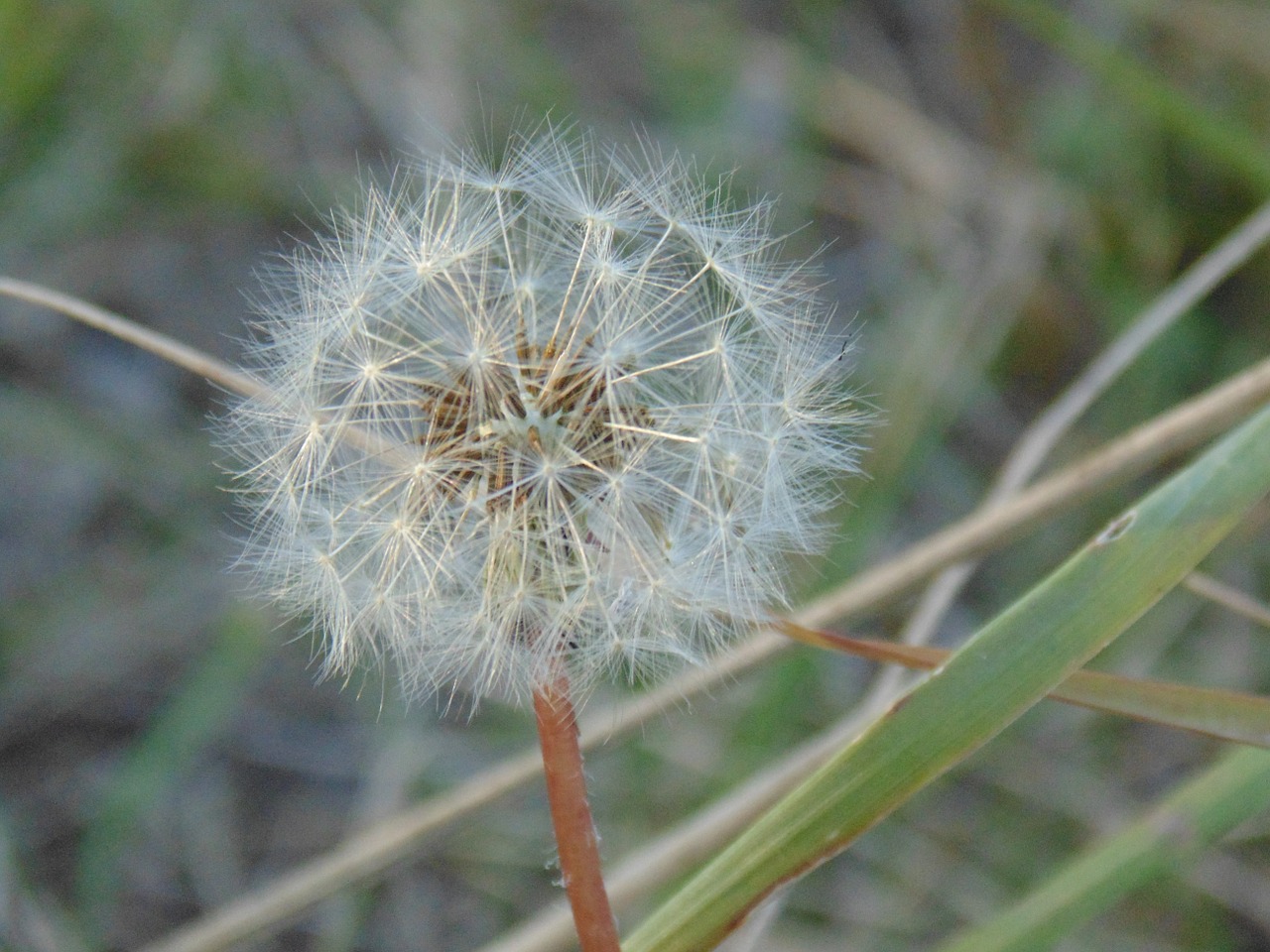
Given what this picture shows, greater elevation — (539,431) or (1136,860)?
(539,431)

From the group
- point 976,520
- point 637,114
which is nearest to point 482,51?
point 637,114

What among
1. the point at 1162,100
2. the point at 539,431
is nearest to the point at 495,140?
the point at 1162,100

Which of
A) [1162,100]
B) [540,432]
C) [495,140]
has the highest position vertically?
[495,140]

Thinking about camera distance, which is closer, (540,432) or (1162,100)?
(540,432)

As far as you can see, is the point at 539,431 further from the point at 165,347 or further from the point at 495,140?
the point at 495,140

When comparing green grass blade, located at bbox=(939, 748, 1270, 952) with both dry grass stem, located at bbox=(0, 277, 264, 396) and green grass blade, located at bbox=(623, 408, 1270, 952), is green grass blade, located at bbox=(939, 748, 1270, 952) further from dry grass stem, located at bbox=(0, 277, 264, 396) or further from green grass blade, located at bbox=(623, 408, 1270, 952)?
dry grass stem, located at bbox=(0, 277, 264, 396)

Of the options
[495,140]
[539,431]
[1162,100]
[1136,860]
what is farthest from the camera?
[495,140]

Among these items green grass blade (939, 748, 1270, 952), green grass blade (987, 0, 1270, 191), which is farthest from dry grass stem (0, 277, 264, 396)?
green grass blade (987, 0, 1270, 191)

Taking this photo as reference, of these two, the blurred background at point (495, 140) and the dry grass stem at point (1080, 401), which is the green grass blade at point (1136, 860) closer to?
the dry grass stem at point (1080, 401)

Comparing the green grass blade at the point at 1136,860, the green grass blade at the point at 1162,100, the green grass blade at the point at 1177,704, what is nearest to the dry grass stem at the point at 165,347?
the green grass blade at the point at 1177,704
